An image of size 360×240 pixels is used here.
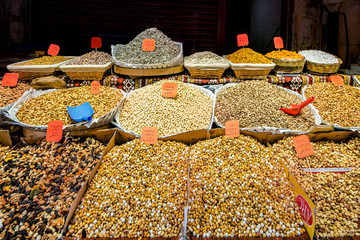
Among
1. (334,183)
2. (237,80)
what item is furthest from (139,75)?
(334,183)

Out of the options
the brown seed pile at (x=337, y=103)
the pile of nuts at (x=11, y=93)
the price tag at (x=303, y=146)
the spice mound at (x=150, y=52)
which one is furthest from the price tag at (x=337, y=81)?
the pile of nuts at (x=11, y=93)

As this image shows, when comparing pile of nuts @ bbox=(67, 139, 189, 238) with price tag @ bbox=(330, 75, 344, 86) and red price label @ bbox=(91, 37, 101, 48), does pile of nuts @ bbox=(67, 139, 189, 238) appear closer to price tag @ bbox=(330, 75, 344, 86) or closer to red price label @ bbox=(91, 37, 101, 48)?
red price label @ bbox=(91, 37, 101, 48)

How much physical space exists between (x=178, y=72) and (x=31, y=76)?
151cm

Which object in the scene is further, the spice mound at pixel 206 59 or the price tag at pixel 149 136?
the spice mound at pixel 206 59

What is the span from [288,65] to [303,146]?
4.47 ft

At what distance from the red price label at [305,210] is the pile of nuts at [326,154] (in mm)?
267

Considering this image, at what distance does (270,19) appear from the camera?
4098 mm

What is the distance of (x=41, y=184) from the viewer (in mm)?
1211

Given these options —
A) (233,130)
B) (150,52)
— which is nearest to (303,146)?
(233,130)

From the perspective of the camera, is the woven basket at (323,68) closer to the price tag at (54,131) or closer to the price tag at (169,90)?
the price tag at (169,90)

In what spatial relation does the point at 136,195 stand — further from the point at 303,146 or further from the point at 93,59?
the point at 93,59

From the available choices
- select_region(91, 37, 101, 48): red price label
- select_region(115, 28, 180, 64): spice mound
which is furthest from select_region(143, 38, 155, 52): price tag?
select_region(91, 37, 101, 48): red price label

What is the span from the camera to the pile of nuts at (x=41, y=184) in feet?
3.34

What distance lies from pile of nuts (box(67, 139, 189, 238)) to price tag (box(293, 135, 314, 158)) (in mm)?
700
